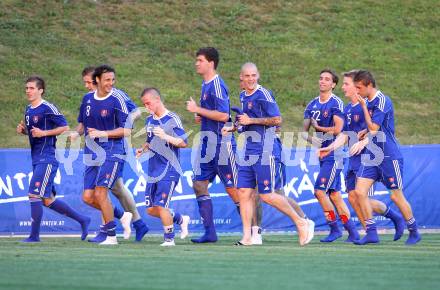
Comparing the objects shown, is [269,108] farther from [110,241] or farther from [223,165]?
[110,241]

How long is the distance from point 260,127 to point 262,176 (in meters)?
0.64

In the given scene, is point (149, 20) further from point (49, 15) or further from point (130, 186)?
point (130, 186)

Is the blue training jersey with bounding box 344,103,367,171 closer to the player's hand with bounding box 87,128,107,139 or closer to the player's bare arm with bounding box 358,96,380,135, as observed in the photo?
the player's bare arm with bounding box 358,96,380,135

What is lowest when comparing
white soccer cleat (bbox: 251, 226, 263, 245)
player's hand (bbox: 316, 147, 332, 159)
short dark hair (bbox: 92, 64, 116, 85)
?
white soccer cleat (bbox: 251, 226, 263, 245)

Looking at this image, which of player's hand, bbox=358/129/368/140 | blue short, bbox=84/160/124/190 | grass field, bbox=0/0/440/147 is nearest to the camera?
blue short, bbox=84/160/124/190

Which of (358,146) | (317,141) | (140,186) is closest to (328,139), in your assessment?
(317,141)

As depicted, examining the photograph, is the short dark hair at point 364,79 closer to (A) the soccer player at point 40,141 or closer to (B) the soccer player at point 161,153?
(B) the soccer player at point 161,153

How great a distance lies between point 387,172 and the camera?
1493 cm

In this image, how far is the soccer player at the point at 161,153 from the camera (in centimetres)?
1424

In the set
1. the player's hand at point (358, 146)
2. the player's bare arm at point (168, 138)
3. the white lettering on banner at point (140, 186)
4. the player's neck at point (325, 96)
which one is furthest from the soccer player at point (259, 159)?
the white lettering on banner at point (140, 186)

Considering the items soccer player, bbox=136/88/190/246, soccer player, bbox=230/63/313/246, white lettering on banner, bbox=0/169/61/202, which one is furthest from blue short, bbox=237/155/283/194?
white lettering on banner, bbox=0/169/61/202

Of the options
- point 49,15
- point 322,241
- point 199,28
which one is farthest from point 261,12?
point 322,241

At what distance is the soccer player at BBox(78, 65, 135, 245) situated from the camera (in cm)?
1452

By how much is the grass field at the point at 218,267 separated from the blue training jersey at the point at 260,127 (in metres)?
1.37
